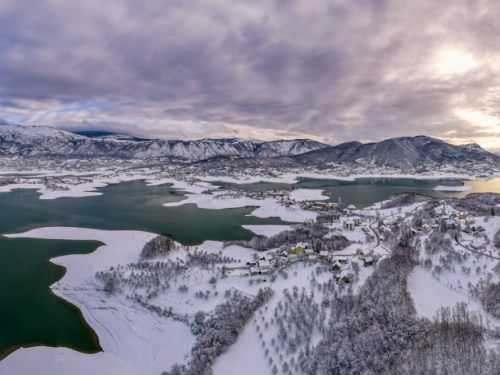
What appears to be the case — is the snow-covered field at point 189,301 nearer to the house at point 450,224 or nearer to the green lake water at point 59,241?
the green lake water at point 59,241

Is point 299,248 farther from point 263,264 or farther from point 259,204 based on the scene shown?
point 259,204

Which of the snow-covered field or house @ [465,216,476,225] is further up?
house @ [465,216,476,225]

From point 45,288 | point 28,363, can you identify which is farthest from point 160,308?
point 45,288

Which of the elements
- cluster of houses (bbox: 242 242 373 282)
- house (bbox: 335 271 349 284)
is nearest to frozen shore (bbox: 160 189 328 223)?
cluster of houses (bbox: 242 242 373 282)

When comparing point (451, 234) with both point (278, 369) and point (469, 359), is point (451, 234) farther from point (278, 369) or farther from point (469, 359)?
point (278, 369)

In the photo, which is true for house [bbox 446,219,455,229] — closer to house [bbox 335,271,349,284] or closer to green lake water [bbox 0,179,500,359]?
house [bbox 335,271,349,284]
